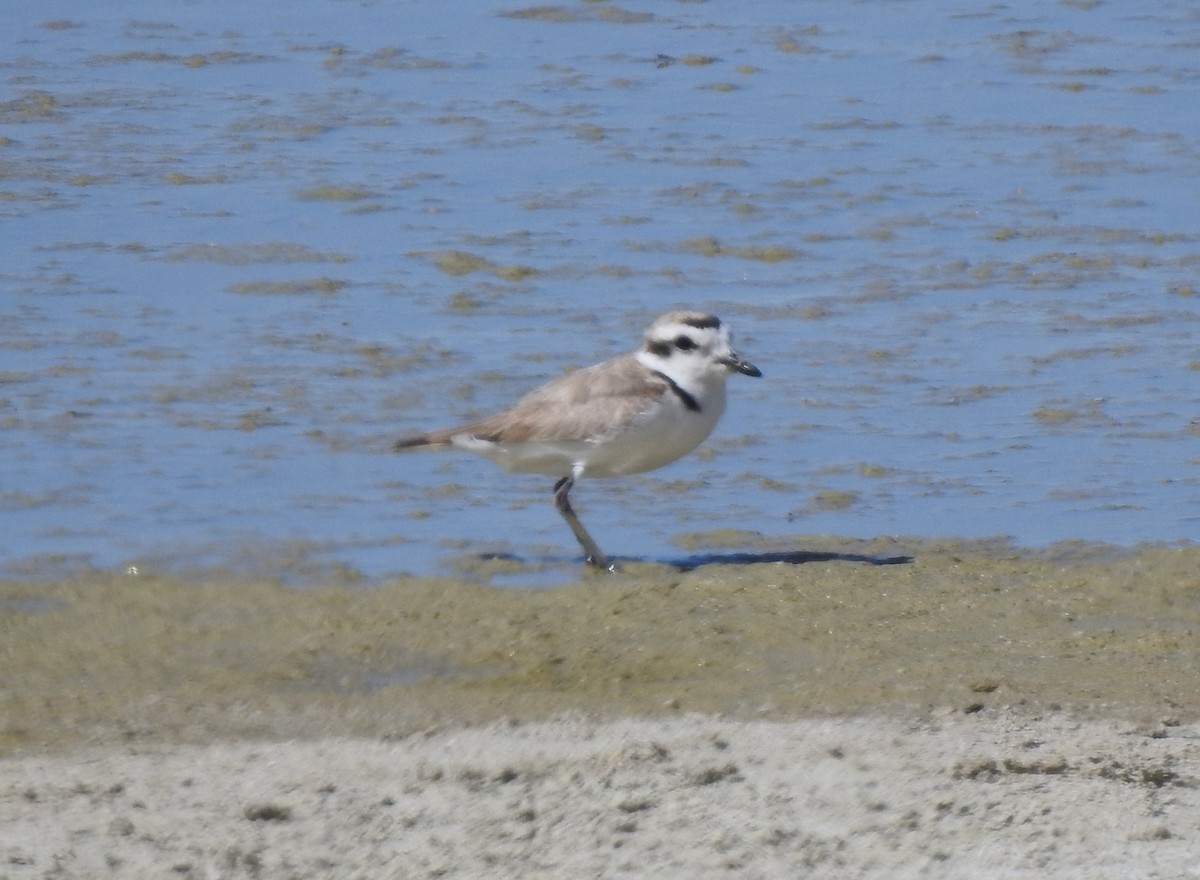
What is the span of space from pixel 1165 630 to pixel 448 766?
2670 millimetres

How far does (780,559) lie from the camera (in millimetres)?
8453

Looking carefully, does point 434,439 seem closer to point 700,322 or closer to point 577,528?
point 577,528

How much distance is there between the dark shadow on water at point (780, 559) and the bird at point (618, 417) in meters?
0.31

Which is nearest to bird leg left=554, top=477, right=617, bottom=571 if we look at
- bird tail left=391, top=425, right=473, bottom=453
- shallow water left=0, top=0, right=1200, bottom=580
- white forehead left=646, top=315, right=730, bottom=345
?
shallow water left=0, top=0, right=1200, bottom=580

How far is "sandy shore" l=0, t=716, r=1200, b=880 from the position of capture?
17.5 ft

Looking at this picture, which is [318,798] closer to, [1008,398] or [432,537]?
[432,537]

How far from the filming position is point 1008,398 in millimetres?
10336

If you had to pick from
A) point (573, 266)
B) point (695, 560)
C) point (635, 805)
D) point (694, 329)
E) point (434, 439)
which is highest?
point (694, 329)

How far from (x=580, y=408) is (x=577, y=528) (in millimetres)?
428

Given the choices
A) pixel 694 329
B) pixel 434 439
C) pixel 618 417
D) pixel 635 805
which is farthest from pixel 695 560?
pixel 635 805

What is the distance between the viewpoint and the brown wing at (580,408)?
335 inches

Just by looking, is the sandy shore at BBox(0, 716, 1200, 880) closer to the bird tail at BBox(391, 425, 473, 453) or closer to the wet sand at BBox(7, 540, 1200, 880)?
the wet sand at BBox(7, 540, 1200, 880)

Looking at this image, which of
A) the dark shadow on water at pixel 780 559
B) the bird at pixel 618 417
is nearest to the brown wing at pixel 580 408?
the bird at pixel 618 417

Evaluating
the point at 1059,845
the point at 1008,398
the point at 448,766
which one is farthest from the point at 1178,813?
the point at 1008,398
